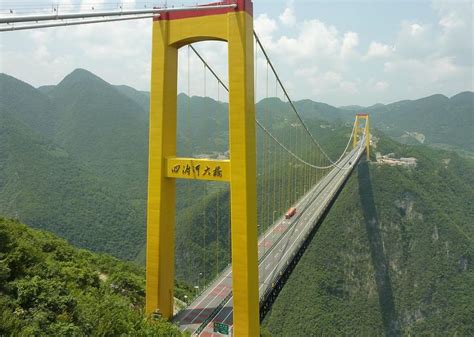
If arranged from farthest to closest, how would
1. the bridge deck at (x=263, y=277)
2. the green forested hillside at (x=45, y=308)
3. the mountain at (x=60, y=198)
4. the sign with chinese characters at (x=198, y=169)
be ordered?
1. the mountain at (x=60, y=198)
2. the bridge deck at (x=263, y=277)
3. the sign with chinese characters at (x=198, y=169)
4. the green forested hillside at (x=45, y=308)

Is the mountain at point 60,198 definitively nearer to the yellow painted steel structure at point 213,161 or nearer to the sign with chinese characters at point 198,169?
the yellow painted steel structure at point 213,161

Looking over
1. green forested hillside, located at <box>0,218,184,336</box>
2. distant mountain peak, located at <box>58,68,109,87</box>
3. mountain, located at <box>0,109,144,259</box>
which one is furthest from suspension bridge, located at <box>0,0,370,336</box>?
distant mountain peak, located at <box>58,68,109,87</box>

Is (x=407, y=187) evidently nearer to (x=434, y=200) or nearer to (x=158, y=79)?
(x=434, y=200)

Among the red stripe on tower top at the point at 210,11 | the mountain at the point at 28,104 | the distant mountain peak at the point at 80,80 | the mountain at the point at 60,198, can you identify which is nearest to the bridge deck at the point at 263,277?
the red stripe on tower top at the point at 210,11

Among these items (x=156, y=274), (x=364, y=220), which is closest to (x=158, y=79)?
(x=156, y=274)

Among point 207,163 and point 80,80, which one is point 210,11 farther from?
point 80,80

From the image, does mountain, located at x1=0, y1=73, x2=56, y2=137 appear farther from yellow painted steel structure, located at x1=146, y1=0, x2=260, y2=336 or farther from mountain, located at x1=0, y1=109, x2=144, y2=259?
yellow painted steel structure, located at x1=146, y1=0, x2=260, y2=336
